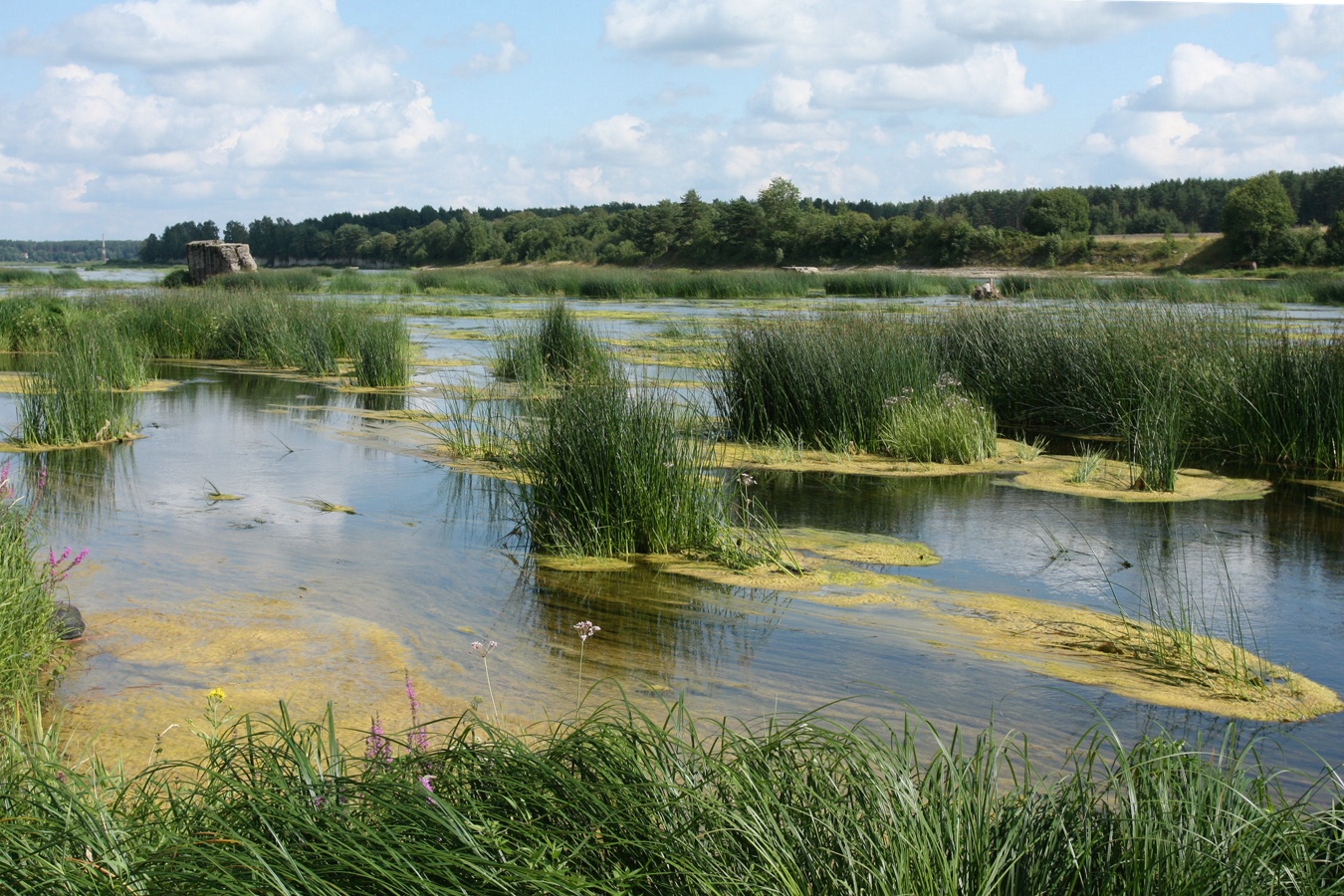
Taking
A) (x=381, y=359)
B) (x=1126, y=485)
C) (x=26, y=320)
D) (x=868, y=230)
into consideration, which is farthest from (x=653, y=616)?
(x=868, y=230)

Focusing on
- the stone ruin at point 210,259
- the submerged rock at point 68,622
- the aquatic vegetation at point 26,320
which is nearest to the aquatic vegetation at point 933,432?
the submerged rock at point 68,622

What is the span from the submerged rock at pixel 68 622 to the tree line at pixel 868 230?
4881 cm

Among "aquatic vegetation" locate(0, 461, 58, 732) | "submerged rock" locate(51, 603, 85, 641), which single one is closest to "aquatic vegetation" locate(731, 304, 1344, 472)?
"submerged rock" locate(51, 603, 85, 641)

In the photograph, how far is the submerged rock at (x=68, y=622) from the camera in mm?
4324

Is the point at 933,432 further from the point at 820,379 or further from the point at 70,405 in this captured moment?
the point at 70,405

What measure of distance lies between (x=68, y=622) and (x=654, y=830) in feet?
10.8

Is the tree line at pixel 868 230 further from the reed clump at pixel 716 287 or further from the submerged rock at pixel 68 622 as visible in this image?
the submerged rock at pixel 68 622

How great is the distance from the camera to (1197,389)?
945 centimetres

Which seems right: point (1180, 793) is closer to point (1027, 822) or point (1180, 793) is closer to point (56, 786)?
point (1027, 822)

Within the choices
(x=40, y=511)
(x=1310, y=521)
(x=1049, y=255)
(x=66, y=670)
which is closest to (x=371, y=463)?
(x=40, y=511)

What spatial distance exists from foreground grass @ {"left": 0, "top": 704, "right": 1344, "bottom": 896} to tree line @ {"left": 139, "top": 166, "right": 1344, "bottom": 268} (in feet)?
161

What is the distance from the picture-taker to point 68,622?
14.5 ft

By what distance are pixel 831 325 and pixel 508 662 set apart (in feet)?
20.9

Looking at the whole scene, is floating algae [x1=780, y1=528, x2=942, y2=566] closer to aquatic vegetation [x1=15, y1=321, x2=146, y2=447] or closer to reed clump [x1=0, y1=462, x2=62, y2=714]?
reed clump [x1=0, y1=462, x2=62, y2=714]
